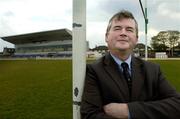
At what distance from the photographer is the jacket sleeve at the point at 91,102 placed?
2932mm

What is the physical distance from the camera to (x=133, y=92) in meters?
3.03

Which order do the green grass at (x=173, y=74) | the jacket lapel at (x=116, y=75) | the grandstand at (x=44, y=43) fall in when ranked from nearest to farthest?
the jacket lapel at (x=116, y=75) < the green grass at (x=173, y=74) < the grandstand at (x=44, y=43)

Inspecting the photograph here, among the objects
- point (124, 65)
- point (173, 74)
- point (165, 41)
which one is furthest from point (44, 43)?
point (124, 65)

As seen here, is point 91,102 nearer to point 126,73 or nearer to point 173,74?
point 126,73

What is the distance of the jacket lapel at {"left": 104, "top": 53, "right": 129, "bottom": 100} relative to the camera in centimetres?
302

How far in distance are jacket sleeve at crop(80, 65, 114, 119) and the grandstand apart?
339 ft

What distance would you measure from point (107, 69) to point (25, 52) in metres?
129

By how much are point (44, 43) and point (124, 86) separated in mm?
120853

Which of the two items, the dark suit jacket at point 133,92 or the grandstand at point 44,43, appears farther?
the grandstand at point 44,43

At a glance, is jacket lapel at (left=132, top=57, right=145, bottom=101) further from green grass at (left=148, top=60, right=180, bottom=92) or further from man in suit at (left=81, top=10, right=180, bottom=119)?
green grass at (left=148, top=60, right=180, bottom=92)

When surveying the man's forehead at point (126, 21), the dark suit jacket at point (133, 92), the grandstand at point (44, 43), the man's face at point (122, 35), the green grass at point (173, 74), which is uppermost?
the grandstand at point (44, 43)

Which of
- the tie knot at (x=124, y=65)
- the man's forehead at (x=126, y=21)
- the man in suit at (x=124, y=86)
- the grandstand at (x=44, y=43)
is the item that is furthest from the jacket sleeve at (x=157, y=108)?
the grandstand at (x=44, y=43)

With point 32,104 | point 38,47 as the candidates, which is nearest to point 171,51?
point 38,47

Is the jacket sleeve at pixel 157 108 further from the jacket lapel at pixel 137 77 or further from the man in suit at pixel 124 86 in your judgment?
the jacket lapel at pixel 137 77
